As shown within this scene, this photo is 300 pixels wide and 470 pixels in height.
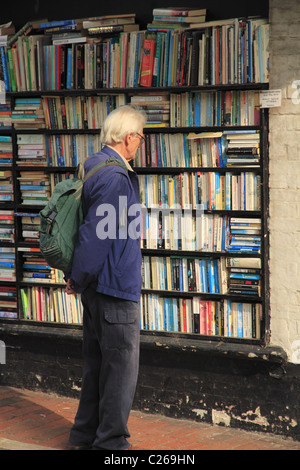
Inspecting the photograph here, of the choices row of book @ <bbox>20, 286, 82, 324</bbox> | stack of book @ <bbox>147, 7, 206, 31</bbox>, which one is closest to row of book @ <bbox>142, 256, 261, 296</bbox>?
row of book @ <bbox>20, 286, 82, 324</bbox>

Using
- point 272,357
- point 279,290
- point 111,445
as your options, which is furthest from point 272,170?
point 111,445

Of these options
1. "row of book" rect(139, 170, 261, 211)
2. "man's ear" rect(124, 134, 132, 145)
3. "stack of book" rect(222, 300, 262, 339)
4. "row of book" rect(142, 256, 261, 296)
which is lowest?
"stack of book" rect(222, 300, 262, 339)

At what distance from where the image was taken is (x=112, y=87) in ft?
18.6

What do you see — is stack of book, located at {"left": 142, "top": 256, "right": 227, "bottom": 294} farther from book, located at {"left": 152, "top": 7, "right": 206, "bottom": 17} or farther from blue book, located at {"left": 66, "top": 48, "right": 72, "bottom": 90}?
book, located at {"left": 152, "top": 7, "right": 206, "bottom": 17}

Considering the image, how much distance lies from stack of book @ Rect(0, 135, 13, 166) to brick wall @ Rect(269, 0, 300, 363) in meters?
2.30

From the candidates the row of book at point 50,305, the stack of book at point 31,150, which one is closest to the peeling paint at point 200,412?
the row of book at point 50,305

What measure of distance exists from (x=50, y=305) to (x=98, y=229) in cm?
203

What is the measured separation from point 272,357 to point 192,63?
232 centimetres

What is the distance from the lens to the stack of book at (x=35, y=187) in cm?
602

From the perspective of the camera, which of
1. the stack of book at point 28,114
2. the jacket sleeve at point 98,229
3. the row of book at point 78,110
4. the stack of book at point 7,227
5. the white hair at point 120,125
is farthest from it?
the stack of book at point 7,227

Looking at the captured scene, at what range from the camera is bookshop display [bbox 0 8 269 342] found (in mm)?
5316

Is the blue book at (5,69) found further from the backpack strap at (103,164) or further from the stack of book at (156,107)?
the backpack strap at (103,164)

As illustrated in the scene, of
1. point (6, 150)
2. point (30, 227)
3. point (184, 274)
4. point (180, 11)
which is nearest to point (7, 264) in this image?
point (30, 227)

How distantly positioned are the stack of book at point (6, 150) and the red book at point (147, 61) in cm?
136
